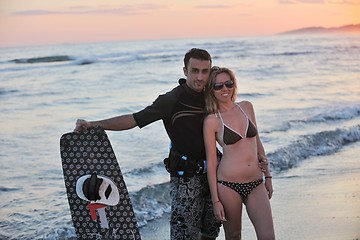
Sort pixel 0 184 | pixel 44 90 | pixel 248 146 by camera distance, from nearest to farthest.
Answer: pixel 248 146 < pixel 0 184 < pixel 44 90

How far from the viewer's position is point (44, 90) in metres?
16.9

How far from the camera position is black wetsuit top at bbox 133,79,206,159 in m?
3.79

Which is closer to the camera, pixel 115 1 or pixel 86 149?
pixel 86 149

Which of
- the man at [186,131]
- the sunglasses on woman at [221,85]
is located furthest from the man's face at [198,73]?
the sunglasses on woman at [221,85]

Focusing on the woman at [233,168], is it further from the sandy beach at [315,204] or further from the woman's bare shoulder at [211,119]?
the sandy beach at [315,204]

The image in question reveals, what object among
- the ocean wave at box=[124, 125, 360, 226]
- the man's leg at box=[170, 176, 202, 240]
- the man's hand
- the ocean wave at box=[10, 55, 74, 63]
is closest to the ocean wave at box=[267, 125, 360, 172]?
the ocean wave at box=[124, 125, 360, 226]

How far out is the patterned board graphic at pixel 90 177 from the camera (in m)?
3.92

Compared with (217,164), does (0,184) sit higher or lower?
lower

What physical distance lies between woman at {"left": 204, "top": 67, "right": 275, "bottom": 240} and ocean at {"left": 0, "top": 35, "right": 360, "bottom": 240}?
2.42 m

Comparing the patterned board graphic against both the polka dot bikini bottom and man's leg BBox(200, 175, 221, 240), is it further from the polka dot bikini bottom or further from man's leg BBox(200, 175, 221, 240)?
the polka dot bikini bottom

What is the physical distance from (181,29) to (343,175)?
1376cm

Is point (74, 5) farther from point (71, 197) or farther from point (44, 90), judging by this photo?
point (71, 197)

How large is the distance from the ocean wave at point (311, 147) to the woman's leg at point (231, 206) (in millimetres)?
4395

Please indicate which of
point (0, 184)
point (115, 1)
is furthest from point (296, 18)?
point (0, 184)
